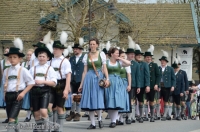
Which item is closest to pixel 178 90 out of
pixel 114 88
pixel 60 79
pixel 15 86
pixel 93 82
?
pixel 114 88

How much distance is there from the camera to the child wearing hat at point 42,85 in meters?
10.9

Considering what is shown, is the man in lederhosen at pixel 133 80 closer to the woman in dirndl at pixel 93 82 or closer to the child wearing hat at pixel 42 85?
the woman in dirndl at pixel 93 82

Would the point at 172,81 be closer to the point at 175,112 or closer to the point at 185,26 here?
the point at 175,112

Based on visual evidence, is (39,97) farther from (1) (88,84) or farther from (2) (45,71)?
(1) (88,84)

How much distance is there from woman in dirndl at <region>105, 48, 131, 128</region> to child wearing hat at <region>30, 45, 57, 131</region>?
346 cm

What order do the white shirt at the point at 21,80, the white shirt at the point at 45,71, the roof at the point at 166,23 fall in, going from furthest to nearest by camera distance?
1. the roof at the point at 166,23
2. the white shirt at the point at 45,71
3. the white shirt at the point at 21,80

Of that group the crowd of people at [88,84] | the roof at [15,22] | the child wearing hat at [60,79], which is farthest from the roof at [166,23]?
the child wearing hat at [60,79]

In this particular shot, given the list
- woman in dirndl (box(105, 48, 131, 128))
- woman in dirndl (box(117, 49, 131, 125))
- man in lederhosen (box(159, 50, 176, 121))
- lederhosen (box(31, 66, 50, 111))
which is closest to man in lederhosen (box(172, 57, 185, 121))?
man in lederhosen (box(159, 50, 176, 121))

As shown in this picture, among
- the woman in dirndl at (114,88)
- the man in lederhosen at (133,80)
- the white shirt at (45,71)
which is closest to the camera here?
the white shirt at (45,71)

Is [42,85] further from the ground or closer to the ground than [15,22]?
closer to the ground

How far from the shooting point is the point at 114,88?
1462 centimetres

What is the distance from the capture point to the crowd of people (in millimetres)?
10812

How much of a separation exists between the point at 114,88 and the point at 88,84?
2.95 ft

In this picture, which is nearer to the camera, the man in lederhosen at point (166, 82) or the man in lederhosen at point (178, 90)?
the man in lederhosen at point (166, 82)
